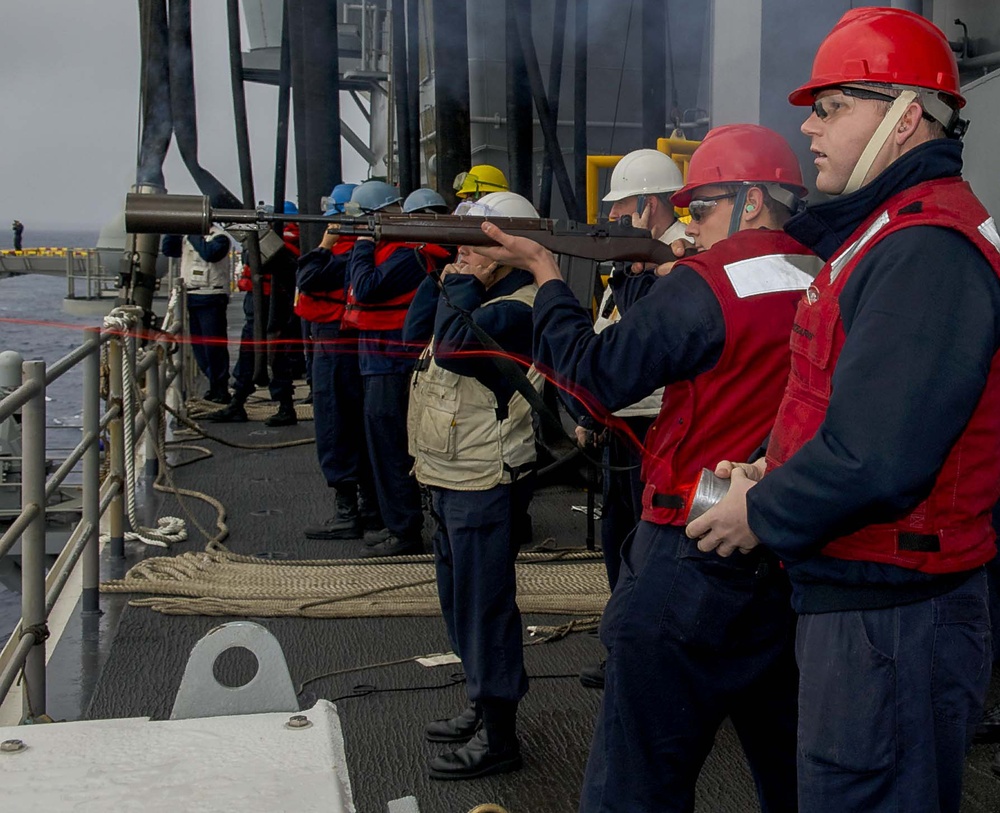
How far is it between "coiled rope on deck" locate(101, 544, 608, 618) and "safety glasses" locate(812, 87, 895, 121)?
10.2ft

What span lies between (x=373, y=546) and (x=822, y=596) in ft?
14.0

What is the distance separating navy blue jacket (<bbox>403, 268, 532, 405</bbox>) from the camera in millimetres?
3414

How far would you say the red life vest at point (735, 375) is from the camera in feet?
7.31

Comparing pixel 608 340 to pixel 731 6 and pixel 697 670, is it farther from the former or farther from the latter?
pixel 731 6

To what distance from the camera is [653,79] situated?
6.54 metres

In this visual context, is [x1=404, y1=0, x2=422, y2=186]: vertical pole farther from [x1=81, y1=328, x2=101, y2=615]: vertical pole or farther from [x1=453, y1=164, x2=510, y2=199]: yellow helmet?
[x1=81, y1=328, x2=101, y2=615]: vertical pole

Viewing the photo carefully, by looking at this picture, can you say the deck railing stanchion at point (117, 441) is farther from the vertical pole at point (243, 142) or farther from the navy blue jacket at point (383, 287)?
the vertical pole at point (243, 142)

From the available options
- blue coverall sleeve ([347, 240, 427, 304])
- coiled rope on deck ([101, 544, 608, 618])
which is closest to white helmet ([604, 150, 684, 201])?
coiled rope on deck ([101, 544, 608, 618])

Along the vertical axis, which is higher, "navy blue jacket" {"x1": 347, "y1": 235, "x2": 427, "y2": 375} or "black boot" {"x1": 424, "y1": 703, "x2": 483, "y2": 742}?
"navy blue jacket" {"x1": 347, "y1": 235, "x2": 427, "y2": 375}

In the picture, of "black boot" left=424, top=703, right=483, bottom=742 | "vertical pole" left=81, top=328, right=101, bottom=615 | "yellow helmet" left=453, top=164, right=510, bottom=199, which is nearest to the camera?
"black boot" left=424, top=703, right=483, bottom=742

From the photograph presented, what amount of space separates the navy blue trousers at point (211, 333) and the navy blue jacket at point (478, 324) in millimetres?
6126

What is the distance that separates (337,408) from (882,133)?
15.6ft

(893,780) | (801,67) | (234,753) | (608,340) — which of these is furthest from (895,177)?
(801,67)

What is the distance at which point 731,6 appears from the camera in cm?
524
